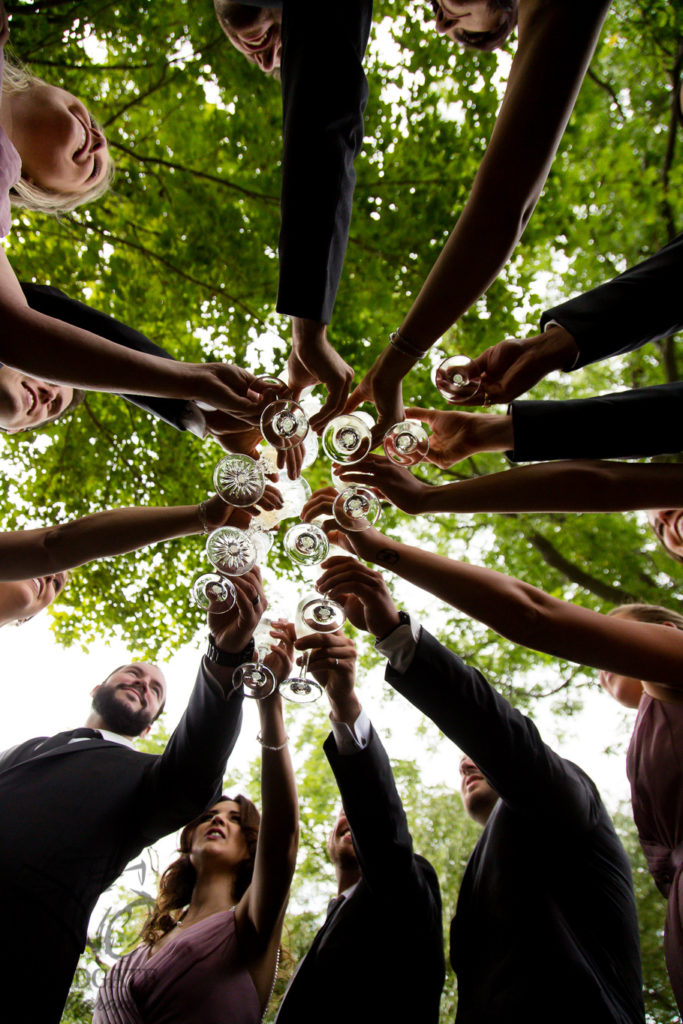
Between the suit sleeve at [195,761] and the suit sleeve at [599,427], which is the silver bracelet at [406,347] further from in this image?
the suit sleeve at [195,761]

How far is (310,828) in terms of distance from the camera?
22.7 ft

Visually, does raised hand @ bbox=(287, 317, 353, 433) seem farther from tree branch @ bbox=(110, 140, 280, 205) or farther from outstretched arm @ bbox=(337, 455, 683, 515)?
tree branch @ bbox=(110, 140, 280, 205)

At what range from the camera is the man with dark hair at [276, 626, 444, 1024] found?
7.80ft

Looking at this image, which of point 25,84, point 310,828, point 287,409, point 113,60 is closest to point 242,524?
point 287,409

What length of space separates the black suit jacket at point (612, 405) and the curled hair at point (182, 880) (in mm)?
2807

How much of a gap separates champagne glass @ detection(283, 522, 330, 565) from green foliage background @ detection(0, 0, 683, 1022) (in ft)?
6.84

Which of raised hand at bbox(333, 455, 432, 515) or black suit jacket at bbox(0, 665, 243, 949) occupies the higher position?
raised hand at bbox(333, 455, 432, 515)

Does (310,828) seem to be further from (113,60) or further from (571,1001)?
(113,60)

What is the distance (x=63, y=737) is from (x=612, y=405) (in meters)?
3.14

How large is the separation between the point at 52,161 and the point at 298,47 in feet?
4.11

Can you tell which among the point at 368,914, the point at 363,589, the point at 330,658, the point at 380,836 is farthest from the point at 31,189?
the point at 368,914

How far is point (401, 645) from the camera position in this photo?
2.34m

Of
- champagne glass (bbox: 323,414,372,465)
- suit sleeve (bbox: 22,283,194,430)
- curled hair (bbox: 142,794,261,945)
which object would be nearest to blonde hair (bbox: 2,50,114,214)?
suit sleeve (bbox: 22,283,194,430)

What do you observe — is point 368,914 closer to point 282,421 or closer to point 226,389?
point 282,421
